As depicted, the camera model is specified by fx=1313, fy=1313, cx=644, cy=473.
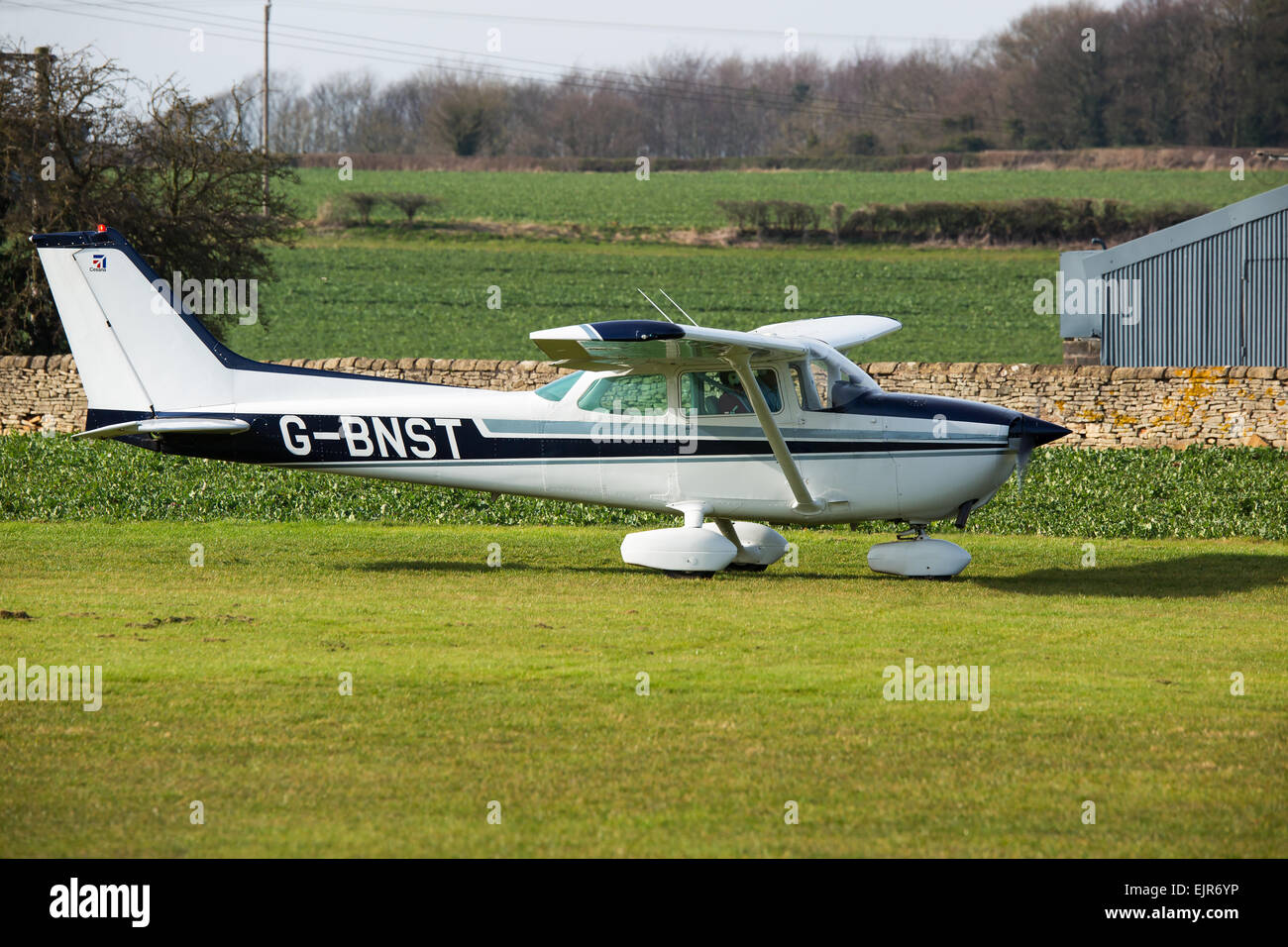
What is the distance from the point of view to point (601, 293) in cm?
4456

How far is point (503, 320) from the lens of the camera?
133 ft

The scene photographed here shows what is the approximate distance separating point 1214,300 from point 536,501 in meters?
12.9

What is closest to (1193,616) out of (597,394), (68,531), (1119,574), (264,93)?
(1119,574)

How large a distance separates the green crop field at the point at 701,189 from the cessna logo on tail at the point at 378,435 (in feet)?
152

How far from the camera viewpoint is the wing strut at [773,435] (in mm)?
11688

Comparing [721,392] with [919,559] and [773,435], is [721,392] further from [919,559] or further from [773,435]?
[919,559]

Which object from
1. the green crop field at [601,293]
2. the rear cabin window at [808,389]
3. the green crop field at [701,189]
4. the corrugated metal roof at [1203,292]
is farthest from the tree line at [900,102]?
the rear cabin window at [808,389]

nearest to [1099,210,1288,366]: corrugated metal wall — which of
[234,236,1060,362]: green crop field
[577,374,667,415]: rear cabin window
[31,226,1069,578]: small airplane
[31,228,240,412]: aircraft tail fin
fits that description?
[234,236,1060,362]: green crop field

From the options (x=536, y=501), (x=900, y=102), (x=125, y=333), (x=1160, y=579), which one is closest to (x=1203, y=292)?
(x=1160, y=579)

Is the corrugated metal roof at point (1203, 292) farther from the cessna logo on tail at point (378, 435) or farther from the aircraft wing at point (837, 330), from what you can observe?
the cessna logo on tail at point (378, 435)

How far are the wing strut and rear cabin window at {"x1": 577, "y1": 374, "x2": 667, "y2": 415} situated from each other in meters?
0.82

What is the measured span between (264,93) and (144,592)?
3597 centimetres
